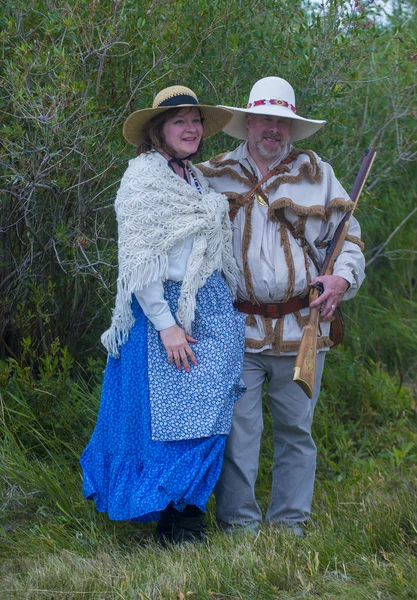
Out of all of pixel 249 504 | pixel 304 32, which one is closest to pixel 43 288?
pixel 249 504

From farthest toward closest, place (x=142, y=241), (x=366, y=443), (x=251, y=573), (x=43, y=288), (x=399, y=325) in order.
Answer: (x=399, y=325)
(x=366, y=443)
(x=43, y=288)
(x=142, y=241)
(x=251, y=573)

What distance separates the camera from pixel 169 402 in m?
4.09

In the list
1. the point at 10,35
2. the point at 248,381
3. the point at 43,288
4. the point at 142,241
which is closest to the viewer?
the point at 142,241

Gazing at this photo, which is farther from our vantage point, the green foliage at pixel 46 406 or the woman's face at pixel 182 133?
the green foliage at pixel 46 406

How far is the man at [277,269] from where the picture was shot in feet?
14.3

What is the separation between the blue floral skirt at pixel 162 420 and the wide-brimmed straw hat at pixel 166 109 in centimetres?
75

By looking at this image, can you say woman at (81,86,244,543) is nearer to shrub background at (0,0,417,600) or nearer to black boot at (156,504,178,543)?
black boot at (156,504,178,543)

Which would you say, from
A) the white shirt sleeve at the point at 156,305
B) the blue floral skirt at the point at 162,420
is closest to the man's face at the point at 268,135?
the blue floral skirt at the point at 162,420

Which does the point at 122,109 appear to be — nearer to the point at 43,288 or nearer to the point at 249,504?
the point at 43,288

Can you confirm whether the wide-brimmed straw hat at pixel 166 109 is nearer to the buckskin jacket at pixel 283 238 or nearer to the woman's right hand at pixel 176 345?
the buckskin jacket at pixel 283 238

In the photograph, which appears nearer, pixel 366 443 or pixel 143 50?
pixel 143 50

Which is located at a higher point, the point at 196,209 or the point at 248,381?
the point at 196,209

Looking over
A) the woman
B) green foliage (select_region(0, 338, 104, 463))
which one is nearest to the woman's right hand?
the woman

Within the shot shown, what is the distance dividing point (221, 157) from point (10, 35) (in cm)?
141
